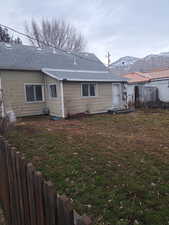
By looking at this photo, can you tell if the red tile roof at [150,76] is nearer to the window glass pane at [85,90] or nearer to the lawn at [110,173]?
the window glass pane at [85,90]

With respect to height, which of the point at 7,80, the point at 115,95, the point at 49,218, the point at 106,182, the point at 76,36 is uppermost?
the point at 76,36

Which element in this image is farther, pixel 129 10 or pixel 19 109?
pixel 129 10

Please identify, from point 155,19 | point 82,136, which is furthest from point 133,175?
point 155,19

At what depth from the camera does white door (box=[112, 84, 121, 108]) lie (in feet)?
42.6

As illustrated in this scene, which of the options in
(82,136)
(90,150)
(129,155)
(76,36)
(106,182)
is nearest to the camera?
(106,182)

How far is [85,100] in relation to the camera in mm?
11391

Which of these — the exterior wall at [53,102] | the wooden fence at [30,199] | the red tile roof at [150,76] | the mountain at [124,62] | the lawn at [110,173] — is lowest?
the lawn at [110,173]

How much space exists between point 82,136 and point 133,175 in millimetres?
3068

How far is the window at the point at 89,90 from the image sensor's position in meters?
11.3

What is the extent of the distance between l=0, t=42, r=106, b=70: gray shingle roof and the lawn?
6845 millimetres

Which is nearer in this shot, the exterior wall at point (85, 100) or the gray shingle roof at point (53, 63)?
the exterior wall at point (85, 100)

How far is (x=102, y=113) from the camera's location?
12211mm

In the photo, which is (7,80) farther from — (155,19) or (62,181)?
(155,19)

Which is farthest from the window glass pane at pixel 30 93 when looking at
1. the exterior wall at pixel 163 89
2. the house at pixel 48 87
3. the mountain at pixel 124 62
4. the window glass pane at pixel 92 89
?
the mountain at pixel 124 62
